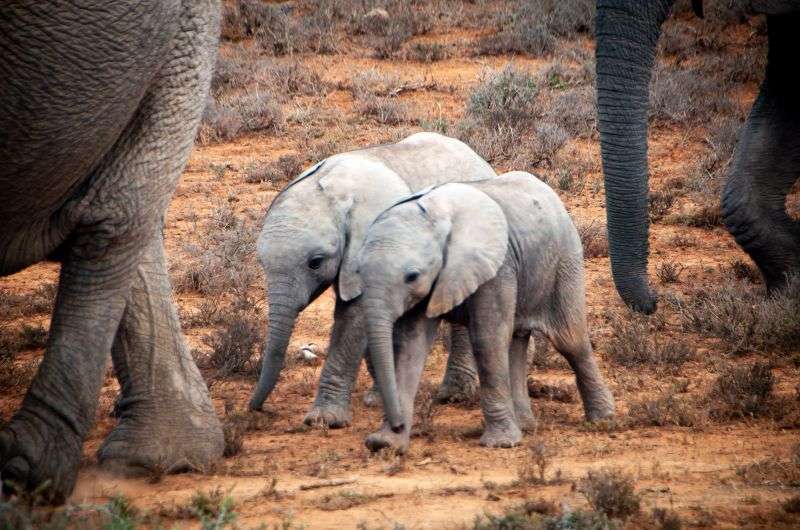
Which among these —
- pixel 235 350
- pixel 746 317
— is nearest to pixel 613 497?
pixel 235 350

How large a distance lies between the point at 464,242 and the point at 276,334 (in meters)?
1.05

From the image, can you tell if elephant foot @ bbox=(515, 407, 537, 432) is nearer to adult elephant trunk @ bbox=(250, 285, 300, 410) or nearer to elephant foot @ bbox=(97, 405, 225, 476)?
adult elephant trunk @ bbox=(250, 285, 300, 410)

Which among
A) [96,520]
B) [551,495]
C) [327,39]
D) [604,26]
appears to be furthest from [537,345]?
[327,39]

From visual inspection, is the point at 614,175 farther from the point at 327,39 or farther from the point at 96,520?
the point at 327,39

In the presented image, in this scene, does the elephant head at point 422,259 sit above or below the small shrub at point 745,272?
above

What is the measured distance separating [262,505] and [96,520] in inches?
25.6

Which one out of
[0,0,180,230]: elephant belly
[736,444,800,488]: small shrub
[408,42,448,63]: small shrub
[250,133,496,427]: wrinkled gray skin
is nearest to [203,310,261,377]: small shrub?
[250,133,496,427]: wrinkled gray skin

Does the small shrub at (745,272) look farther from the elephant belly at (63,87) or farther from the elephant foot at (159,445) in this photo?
the elephant belly at (63,87)

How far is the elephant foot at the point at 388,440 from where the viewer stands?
5.12m

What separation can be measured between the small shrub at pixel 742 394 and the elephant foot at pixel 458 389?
1.22 metres

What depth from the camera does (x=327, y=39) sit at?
49.0 feet

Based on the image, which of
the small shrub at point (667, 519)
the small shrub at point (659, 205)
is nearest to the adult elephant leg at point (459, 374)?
the small shrub at point (667, 519)

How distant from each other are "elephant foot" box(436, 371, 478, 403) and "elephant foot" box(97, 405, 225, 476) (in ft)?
5.21

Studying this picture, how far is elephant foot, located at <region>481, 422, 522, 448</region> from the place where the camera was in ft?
17.5
